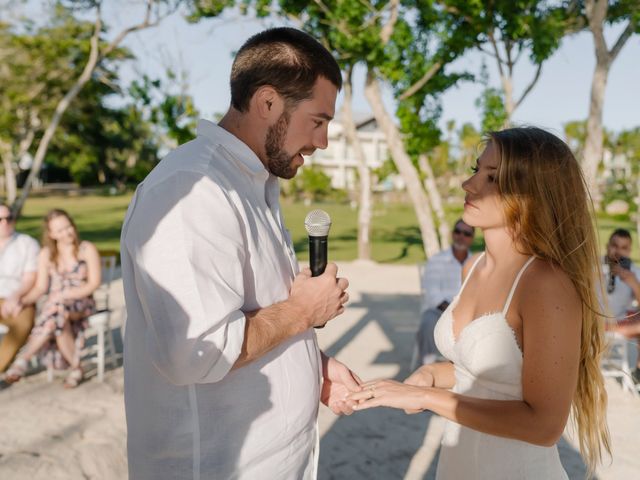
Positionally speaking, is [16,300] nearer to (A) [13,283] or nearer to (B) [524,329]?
(A) [13,283]

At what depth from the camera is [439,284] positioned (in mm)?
6656

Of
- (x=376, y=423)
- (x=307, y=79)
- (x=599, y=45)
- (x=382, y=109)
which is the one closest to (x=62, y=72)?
(x=382, y=109)

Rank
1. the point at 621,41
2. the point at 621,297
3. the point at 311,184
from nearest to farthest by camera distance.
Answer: the point at 621,297
the point at 621,41
the point at 311,184

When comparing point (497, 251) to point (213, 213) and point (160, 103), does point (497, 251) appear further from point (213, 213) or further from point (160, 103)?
point (160, 103)

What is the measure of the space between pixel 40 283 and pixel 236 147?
5.21 m

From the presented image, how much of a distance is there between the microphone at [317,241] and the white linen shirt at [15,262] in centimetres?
508

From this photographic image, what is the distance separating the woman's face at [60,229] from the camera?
6066 mm

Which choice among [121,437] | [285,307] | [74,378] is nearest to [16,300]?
[74,378]

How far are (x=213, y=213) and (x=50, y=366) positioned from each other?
18.0ft

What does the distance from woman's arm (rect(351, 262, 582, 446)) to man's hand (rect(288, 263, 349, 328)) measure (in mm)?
402

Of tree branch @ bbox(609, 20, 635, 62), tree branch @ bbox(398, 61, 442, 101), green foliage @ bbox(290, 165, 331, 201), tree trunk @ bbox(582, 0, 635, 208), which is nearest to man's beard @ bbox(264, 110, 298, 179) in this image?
tree trunk @ bbox(582, 0, 635, 208)

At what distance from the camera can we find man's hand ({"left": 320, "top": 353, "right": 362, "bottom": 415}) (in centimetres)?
222

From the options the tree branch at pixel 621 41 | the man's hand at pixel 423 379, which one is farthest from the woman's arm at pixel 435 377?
the tree branch at pixel 621 41

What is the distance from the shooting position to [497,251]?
2.22 m
